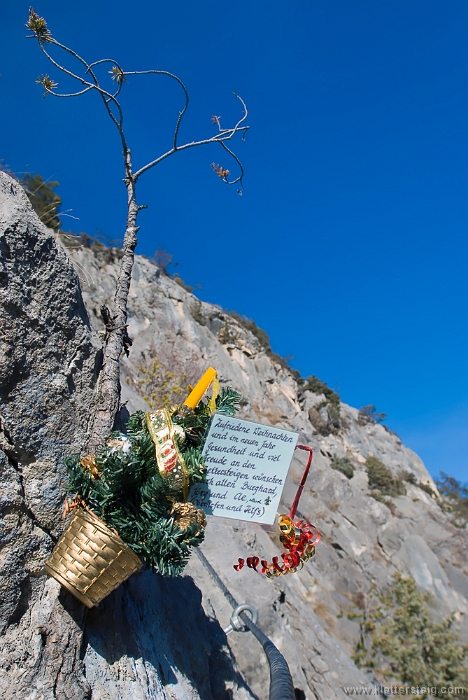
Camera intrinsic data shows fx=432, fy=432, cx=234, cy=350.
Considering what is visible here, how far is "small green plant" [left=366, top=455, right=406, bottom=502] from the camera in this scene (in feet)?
96.4

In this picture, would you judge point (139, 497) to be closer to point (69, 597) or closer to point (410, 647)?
point (69, 597)

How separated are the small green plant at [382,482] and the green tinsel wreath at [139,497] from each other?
1158 inches

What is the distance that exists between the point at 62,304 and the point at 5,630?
5.36 feet

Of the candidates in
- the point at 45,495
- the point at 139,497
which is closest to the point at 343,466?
the point at 139,497

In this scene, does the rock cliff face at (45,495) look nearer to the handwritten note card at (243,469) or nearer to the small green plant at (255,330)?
the handwritten note card at (243,469)

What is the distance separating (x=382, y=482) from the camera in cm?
2989

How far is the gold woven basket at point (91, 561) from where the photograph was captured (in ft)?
6.33

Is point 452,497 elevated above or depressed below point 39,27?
above

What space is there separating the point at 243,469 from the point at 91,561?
953mm

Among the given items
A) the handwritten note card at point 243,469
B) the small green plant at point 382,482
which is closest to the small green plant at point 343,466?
the small green plant at point 382,482

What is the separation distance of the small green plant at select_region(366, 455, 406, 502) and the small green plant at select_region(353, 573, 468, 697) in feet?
58.3

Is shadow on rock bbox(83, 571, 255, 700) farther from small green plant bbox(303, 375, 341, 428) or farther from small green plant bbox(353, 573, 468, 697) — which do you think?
small green plant bbox(303, 375, 341, 428)

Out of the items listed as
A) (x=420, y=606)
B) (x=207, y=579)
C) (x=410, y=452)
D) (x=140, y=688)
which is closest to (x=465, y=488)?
(x=410, y=452)

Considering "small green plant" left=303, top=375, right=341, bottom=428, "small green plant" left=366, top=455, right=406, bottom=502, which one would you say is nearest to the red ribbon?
"small green plant" left=366, top=455, right=406, bottom=502
